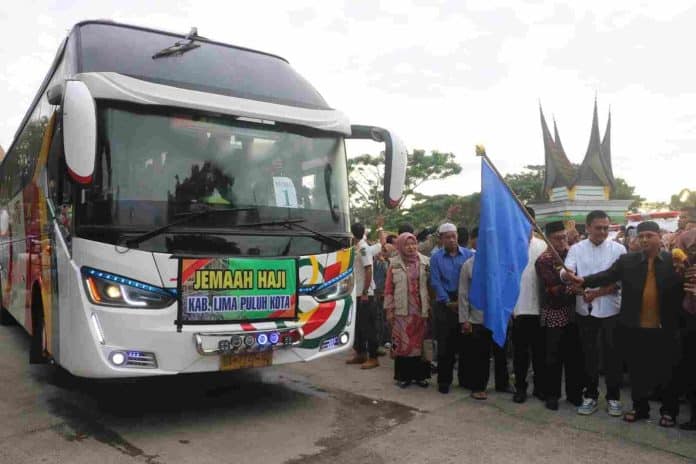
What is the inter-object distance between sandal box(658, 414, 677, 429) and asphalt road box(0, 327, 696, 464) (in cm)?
8

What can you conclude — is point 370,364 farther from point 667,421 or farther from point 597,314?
point 667,421

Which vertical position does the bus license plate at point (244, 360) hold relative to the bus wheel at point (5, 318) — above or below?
above

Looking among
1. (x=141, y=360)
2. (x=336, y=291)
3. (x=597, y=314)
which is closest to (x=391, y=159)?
(x=336, y=291)

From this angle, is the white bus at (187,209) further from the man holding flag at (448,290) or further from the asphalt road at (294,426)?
the man holding flag at (448,290)

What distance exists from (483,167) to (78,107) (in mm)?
3592

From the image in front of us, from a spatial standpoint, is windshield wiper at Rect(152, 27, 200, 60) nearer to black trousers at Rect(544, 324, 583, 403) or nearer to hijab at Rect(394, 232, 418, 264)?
hijab at Rect(394, 232, 418, 264)

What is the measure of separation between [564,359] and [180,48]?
4535mm

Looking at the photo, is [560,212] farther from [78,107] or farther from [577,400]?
[78,107]

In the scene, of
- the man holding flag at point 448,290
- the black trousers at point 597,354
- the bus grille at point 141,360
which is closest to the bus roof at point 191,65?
the man holding flag at point 448,290

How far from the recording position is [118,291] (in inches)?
175

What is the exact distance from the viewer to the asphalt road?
4305 mm

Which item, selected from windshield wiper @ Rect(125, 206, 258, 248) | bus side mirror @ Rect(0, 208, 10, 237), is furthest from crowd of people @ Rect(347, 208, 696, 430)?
bus side mirror @ Rect(0, 208, 10, 237)

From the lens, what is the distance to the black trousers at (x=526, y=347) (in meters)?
5.73

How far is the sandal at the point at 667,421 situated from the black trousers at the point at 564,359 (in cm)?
79
